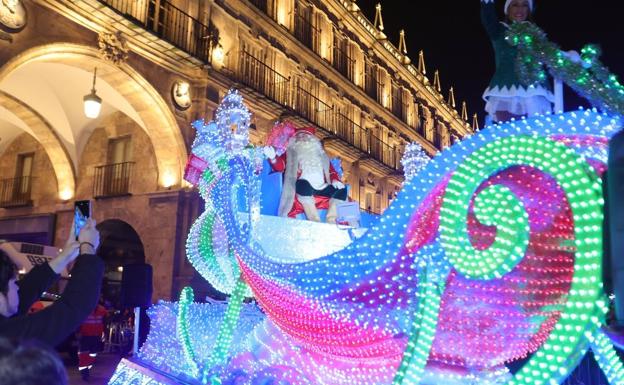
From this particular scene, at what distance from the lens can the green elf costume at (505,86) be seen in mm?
3988

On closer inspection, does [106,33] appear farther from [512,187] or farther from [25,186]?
[512,187]

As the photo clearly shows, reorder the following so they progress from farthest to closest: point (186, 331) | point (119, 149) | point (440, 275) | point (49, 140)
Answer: point (119, 149)
point (49, 140)
point (186, 331)
point (440, 275)

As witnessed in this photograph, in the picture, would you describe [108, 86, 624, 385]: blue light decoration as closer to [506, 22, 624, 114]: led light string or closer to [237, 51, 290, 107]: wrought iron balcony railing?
[506, 22, 624, 114]: led light string

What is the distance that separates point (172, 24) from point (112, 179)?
4.76 metres

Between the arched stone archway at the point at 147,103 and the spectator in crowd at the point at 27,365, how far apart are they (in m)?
11.8

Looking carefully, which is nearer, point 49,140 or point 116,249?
point 49,140

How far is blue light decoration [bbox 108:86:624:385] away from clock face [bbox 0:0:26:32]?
7.18m

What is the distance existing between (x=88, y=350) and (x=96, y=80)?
743cm

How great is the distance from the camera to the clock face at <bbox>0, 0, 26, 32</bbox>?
1020 cm

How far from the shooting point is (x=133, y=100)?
1385 cm

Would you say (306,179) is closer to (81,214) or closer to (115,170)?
(81,214)

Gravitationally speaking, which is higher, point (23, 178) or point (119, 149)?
point (119, 149)

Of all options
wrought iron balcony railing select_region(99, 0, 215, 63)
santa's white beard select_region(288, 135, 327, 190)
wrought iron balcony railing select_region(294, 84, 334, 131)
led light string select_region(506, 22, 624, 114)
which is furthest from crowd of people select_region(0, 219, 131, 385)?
wrought iron balcony railing select_region(294, 84, 334, 131)

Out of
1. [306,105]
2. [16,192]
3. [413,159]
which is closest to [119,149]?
[16,192]
